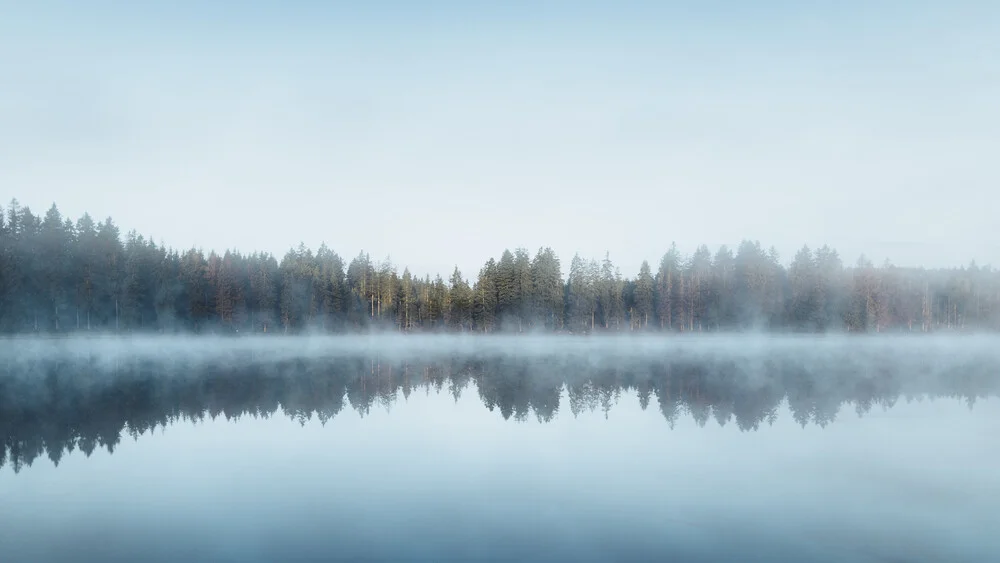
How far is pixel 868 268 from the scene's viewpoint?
3750 inches

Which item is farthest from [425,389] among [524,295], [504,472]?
[524,295]

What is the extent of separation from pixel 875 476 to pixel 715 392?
48.1 feet

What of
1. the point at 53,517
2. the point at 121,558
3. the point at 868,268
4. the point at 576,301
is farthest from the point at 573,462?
the point at 868,268

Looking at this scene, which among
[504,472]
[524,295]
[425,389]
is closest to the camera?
[504,472]

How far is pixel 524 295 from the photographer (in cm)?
9681

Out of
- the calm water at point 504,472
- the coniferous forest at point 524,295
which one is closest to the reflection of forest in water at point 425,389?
the calm water at point 504,472

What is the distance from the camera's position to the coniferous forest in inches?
3278

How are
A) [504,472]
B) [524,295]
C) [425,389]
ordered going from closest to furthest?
[504,472] < [425,389] < [524,295]

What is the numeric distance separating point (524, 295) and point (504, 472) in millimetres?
81992

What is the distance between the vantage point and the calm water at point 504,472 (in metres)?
10.3

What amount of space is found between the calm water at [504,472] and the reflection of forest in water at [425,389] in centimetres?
25

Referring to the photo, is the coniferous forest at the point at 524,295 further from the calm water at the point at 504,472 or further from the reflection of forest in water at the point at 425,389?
the calm water at the point at 504,472

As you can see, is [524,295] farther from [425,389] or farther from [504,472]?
[504,472]

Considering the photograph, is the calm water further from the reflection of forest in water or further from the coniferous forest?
the coniferous forest
